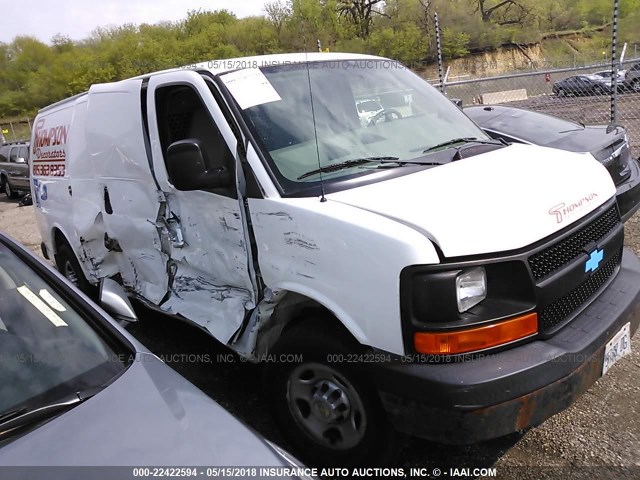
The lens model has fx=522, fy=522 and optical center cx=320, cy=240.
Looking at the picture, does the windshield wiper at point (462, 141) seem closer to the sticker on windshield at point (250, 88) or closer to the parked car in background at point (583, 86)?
the sticker on windshield at point (250, 88)

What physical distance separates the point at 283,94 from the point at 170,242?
1.33 meters

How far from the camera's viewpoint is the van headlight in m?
2.15

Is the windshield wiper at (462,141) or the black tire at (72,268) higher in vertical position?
the windshield wiper at (462,141)

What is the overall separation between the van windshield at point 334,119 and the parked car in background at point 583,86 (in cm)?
1310

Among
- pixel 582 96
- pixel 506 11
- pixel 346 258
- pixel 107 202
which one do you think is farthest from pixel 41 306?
pixel 506 11

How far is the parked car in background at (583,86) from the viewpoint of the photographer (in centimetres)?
1475

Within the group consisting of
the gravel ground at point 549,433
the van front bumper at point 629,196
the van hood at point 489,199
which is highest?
the van hood at point 489,199

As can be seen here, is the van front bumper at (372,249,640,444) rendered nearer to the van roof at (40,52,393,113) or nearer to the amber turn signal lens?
the amber turn signal lens

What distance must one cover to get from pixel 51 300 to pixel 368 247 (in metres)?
1.39

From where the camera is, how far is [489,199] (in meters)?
2.37

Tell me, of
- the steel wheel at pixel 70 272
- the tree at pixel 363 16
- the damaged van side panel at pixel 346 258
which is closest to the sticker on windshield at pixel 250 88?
the damaged van side panel at pixel 346 258

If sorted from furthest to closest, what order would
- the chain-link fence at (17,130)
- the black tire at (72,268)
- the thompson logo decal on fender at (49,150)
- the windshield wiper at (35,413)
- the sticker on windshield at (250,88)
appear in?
the chain-link fence at (17,130)
the black tire at (72,268)
the thompson logo decal on fender at (49,150)
the sticker on windshield at (250,88)
the windshield wiper at (35,413)

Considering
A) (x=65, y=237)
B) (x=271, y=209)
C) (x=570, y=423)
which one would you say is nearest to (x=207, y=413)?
(x=271, y=209)

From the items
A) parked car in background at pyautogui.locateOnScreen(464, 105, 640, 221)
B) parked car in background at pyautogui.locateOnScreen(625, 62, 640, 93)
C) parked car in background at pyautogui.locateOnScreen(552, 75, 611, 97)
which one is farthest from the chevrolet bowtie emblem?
parked car in background at pyautogui.locateOnScreen(552, 75, 611, 97)
